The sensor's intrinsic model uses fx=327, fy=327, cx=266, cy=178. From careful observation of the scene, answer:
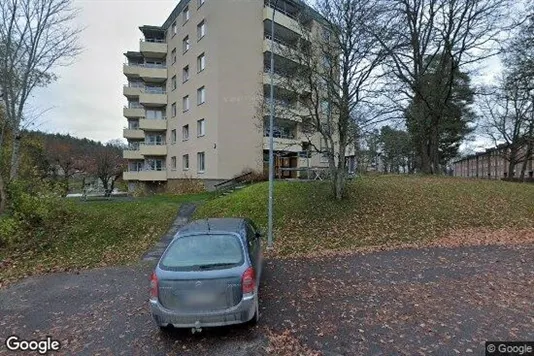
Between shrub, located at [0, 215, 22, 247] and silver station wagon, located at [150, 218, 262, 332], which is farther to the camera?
shrub, located at [0, 215, 22, 247]

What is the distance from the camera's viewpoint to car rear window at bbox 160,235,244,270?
4.82 meters

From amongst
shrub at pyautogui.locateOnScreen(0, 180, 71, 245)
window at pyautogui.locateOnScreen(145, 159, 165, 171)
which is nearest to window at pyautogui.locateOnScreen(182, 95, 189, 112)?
window at pyautogui.locateOnScreen(145, 159, 165, 171)

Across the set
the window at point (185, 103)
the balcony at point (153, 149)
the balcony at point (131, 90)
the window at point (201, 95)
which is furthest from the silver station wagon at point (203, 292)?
the balcony at point (131, 90)

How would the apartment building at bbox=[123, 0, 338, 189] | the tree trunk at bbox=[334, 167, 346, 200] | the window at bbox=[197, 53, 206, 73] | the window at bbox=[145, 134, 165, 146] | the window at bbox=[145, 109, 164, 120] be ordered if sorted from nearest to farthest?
1. the tree trunk at bbox=[334, 167, 346, 200]
2. the apartment building at bbox=[123, 0, 338, 189]
3. the window at bbox=[197, 53, 206, 73]
4. the window at bbox=[145, 134, 165, 146]
5. the window at bbox=[145, 109, 164, 120]

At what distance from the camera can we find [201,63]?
2691 cm

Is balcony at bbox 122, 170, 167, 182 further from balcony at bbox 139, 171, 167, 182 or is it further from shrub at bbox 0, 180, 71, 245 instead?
shrub at bbox 0, 180, 71, 245

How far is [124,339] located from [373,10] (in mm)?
13564

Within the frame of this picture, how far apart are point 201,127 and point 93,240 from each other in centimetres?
1592

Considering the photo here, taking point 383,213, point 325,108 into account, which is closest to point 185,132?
point 325,108

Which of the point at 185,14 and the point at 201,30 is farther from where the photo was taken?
the point at 185,14

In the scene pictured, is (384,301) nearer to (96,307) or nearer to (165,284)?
(165,284)

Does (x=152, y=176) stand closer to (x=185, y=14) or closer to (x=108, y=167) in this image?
(x=108, y=167)

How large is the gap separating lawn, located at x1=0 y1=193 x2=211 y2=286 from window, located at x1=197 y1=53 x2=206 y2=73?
14.2 metres

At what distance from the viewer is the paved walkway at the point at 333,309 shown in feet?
15.0
